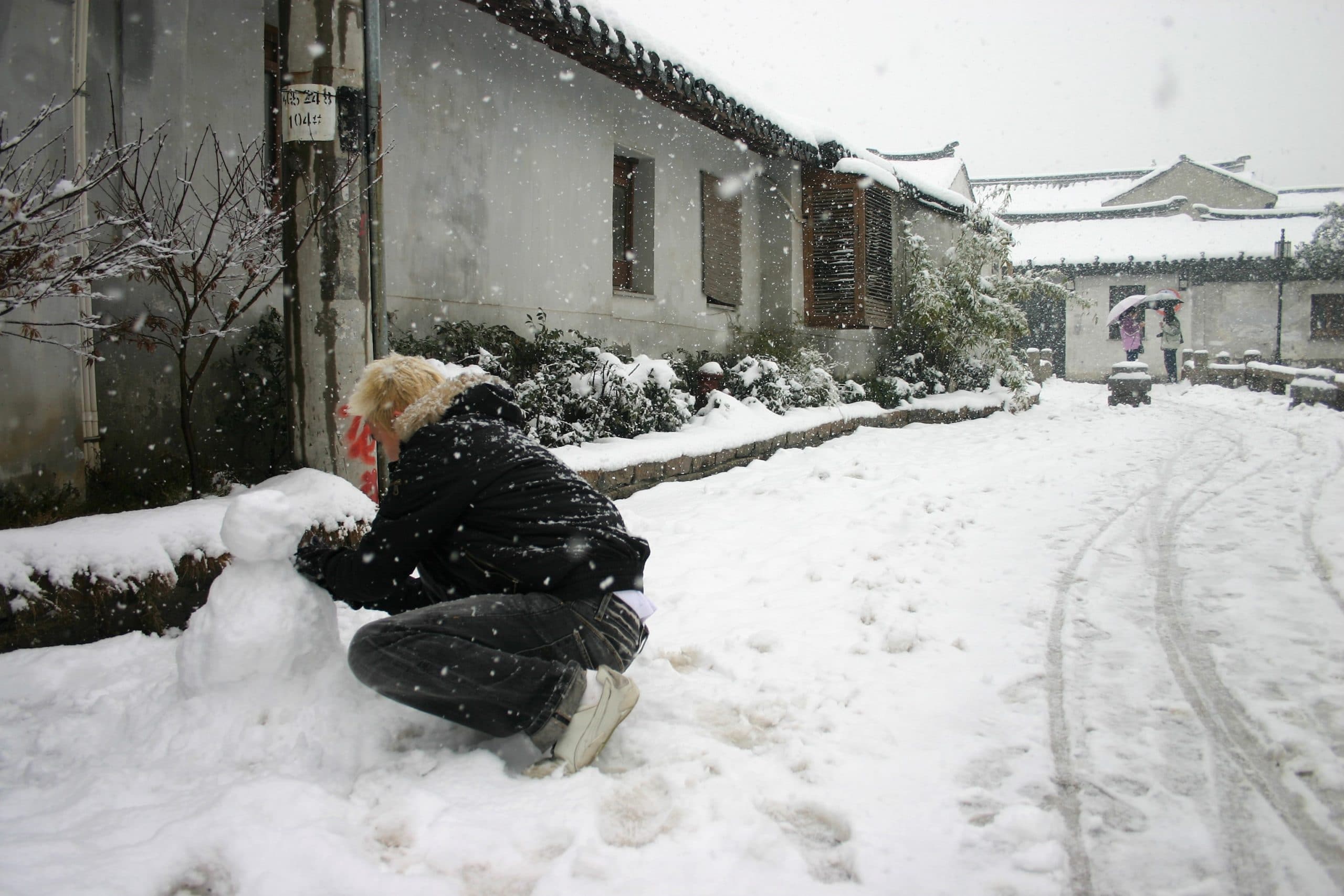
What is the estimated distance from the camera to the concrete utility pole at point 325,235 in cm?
403

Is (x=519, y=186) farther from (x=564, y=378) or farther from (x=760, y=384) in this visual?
(x=760, y=384)

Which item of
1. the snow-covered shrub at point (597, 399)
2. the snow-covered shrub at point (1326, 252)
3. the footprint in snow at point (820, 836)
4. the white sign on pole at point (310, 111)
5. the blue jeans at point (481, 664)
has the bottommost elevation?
the footprint in snow at point (820, 836)

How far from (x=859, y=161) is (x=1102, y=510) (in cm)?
738

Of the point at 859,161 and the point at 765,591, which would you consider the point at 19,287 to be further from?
the point at 859,161

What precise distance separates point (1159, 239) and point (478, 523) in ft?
108

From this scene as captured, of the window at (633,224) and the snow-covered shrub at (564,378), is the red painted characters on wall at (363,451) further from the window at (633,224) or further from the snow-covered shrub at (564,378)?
the window at (633,224)

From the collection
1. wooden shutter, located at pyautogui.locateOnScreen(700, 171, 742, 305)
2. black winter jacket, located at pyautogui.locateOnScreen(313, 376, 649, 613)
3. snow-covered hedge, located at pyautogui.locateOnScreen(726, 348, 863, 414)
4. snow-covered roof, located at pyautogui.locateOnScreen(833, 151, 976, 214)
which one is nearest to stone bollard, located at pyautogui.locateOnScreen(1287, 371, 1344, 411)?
snow-covered roof, located at pyautogui.locateOnScreen(833, 151, 976, 214)

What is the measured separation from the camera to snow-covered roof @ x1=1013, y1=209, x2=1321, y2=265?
1062 inches

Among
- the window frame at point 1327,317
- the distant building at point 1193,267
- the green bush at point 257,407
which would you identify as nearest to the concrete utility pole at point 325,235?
the green bush at point 257,407

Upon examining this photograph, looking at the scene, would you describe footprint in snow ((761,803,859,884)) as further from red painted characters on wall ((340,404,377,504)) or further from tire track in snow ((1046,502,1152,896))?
red painted characters on wall ((340,404,377,504))

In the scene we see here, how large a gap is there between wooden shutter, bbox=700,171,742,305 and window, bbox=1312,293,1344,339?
24.9 m

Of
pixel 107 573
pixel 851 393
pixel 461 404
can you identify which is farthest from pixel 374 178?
pixel 851 393

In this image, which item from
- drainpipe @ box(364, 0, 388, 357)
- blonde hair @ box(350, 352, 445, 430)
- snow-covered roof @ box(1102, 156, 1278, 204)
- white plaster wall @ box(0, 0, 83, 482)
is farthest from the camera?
snow-covered roof @ box(1102, 156, 1278, 204)

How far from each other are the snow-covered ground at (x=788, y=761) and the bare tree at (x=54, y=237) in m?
1.22
